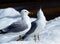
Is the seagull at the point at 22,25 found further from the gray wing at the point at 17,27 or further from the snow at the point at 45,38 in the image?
the snow at the point at 45,38

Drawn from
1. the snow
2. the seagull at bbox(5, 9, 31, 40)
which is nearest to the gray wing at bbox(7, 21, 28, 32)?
the seagull at bbox(5, 9, 31, 40)

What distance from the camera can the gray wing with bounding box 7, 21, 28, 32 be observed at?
22.4 ft

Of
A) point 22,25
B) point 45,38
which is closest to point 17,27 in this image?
point 22,25

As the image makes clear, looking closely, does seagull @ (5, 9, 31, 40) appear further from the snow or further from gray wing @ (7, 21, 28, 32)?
the snow

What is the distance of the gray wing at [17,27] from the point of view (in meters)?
6.84

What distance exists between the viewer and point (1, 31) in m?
6.55

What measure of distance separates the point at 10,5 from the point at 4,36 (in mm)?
4375

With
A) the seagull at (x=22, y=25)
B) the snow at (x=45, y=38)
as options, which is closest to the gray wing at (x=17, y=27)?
the seagull at (x=22, y=25)

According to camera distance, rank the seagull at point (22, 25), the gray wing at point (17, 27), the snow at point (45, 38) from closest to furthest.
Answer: the snow at point (45, 38) → the seagull at point (22, 25) → the gray wing at point (17, 27)

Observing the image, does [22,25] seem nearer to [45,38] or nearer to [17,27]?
[17,27]

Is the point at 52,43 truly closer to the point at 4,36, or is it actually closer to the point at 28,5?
the point at 4,36

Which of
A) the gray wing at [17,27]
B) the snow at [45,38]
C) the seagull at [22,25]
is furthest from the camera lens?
the gray wing at [17,27]

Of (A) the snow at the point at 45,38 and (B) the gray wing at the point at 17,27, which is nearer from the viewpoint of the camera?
(A) the snow at the point at 45,38

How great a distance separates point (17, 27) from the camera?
23.2 ft
